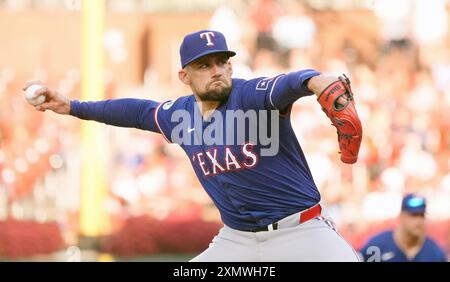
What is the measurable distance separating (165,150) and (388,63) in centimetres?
277

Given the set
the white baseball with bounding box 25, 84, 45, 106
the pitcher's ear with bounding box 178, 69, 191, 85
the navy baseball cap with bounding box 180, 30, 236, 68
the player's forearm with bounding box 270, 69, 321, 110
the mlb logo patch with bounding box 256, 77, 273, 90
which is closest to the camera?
the player's forearm with bounding box 270, 69, 321, 110

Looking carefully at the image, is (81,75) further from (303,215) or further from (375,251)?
(303,215)

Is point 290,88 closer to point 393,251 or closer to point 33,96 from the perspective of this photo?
point 33,96

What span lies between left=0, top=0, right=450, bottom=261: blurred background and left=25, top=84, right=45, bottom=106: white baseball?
4.88m

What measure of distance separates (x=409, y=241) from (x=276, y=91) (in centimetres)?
261

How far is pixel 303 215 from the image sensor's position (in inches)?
176

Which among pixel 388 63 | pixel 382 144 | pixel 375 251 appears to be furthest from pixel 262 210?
pixel 388 63

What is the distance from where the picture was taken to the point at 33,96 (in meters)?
4.87

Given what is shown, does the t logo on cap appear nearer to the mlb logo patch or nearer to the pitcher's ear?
the pitcher's ear

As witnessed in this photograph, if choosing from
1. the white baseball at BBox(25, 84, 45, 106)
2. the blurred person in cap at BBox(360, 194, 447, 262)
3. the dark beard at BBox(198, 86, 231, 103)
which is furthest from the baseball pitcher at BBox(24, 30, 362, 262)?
the blurred person in cap at BBox(360, 194, 447, 262)

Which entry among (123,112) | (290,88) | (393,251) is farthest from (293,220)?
(393,251)

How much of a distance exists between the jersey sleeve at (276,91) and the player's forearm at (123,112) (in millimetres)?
795

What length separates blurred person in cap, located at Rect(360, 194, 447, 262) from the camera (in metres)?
6.16
